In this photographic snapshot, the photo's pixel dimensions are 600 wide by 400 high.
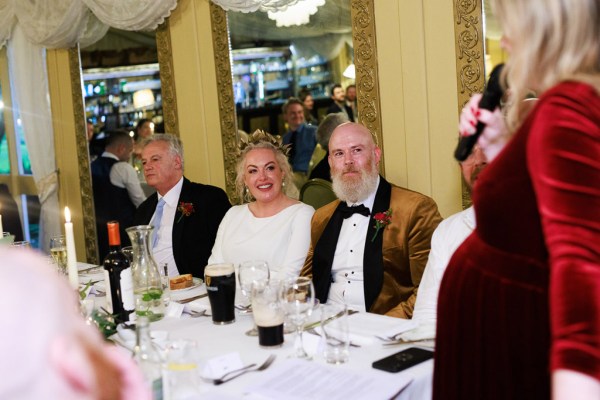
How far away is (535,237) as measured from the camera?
49.1 inches

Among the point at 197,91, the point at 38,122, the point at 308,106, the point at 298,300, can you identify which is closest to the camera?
the point at 298,300

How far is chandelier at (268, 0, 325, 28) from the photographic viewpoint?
4.58 metres

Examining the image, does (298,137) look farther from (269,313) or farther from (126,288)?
(269,313)

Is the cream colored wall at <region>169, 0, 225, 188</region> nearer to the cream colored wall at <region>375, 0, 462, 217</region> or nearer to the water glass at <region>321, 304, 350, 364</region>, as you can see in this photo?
the cream colored wall at <region>375, 0, 462, 217</region>

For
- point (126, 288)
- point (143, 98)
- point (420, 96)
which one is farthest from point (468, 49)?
point (143, 98)

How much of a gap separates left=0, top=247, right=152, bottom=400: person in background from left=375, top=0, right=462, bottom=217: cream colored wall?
3.41 m

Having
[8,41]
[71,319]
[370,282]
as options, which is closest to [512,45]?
[71,319]

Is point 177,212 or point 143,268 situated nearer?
point 143,268

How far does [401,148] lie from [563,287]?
3.14m

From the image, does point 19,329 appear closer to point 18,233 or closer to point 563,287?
point 563,287

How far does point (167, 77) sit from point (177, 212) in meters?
1.81

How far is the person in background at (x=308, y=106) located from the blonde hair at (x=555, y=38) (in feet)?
11.9

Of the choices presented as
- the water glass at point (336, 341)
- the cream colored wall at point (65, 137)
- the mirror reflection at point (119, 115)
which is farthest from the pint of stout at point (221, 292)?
the cream colored wall at point (65, 137)

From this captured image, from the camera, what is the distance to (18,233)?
21.9ft
